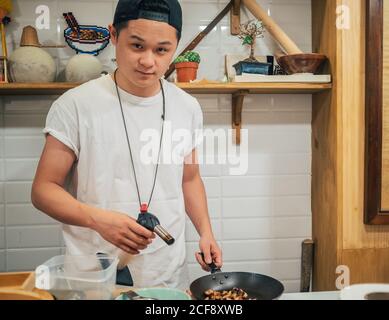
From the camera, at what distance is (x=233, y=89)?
124 centimetres

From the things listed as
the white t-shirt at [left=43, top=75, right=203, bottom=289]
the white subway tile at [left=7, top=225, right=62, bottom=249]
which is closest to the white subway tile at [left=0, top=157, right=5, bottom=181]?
the white subway tile at [left=7, top=225, right=62, bottom=249]

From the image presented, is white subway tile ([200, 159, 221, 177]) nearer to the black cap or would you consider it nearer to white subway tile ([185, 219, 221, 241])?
white subway tile ([185, 219, 221, 241])

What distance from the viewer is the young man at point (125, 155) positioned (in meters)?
0.98

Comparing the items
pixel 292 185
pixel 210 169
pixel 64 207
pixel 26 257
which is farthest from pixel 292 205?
pixel 26 257

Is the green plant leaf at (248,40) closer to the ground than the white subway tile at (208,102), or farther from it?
farther from it

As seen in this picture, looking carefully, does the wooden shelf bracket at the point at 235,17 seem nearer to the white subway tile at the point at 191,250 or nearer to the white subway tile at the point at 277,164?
the white subway tile at the point at 277,164

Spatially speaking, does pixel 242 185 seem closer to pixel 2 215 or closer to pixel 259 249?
pixel 259 249

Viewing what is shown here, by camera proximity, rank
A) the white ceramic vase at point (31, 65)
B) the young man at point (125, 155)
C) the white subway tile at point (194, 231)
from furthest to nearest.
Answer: the white subway tile at point (194, 231)
the white ceramic vase at point (31, 65)
the young man at point (125, 155)

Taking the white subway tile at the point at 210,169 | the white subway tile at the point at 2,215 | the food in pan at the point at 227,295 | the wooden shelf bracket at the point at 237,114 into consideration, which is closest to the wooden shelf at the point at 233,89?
the wooden shelf bracket at the point at 237,114

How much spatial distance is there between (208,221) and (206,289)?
1.07 ft

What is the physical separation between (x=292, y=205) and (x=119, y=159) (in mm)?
606

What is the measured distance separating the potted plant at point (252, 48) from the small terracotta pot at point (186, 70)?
0.43ft

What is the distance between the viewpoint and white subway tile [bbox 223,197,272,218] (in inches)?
51.9

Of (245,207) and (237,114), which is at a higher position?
(237,114)
